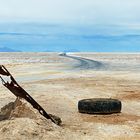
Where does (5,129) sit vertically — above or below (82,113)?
above

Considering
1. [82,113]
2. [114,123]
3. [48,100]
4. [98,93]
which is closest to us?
[114,123]

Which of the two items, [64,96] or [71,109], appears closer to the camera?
[71,109]

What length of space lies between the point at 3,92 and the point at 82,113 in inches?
343

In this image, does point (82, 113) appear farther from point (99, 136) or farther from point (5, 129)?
point (5, 129)

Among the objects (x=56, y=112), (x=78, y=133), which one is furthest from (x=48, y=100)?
(x=78, y=133)

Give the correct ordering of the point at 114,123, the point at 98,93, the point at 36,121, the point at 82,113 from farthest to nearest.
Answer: the point at 98,93 < the point at 82,113 < the point at 114,123 < the point at 36,121

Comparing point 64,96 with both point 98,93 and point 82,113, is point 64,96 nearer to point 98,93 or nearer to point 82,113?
point 98,93

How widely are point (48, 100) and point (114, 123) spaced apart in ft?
21.4

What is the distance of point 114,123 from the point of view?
15.7m

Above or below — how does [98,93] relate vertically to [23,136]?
below

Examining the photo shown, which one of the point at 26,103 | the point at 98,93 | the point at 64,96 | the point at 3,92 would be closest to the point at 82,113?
the point at 26,103

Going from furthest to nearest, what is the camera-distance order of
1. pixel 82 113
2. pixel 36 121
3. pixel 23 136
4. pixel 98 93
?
pixel 98 93
pixel 82 113
pixel 36 121
pixel 23 136

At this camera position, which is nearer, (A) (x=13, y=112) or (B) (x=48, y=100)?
(A) (x=13, y=112)

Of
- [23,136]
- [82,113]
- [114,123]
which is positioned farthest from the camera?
[82,113]
